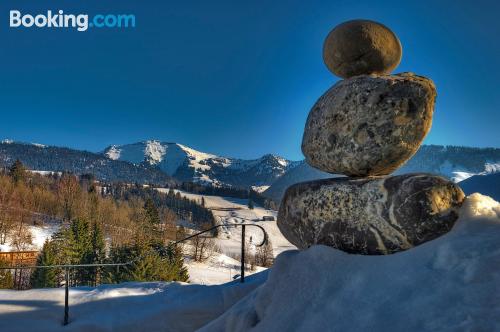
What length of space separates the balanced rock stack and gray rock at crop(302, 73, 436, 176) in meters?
0.01

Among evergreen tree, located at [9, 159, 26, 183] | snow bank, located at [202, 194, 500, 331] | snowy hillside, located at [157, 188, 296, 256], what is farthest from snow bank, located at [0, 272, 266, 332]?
evergreen tree, located at [9, 159, 26, 183]

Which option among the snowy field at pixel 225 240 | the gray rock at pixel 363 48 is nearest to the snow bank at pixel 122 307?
the gray rock at pixel 363 48

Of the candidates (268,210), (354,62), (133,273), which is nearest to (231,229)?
(268,210)

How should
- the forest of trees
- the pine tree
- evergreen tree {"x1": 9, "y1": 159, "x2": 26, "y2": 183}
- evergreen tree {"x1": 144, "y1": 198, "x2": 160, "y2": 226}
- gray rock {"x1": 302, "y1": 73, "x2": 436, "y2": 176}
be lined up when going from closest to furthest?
gray rock {"x1": 302, "y1": 73, "x2": 436, "y2": 176}
the forest of trees
the pine tree
evergreen tree {"x1": 144, "y1": 198, "x2": 160, "y2": 226}
evergreen tree {"x1": 9, "y1": 159, "x2": 26, "y2": 183}

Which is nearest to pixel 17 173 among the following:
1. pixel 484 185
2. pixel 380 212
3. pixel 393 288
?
pixel 484 185

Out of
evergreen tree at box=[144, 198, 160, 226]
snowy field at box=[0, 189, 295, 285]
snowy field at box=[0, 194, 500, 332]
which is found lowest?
snowy field at box=[0, 189, 295, 285]

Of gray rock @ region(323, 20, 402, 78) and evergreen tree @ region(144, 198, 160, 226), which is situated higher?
gray rock @ region(323, 20, 402, 78)

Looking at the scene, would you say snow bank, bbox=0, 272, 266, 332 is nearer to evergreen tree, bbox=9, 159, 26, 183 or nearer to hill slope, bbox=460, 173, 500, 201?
hill slope, bbox=460, 173, 500, 201

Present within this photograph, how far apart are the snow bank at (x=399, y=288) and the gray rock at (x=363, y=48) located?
221cm

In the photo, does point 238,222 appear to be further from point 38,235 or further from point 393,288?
point 393,288

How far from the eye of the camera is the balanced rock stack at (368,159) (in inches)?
150

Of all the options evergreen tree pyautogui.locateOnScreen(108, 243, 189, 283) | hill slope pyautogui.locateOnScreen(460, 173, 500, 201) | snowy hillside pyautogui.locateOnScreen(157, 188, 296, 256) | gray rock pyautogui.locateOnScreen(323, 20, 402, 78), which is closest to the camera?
gray rock pyautogui.locateOnScreen(323, 20, 402, 78)

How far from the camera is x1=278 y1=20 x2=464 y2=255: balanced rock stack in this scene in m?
3.82

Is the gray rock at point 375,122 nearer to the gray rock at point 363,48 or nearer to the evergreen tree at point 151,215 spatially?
the gray rock at point 363,48
